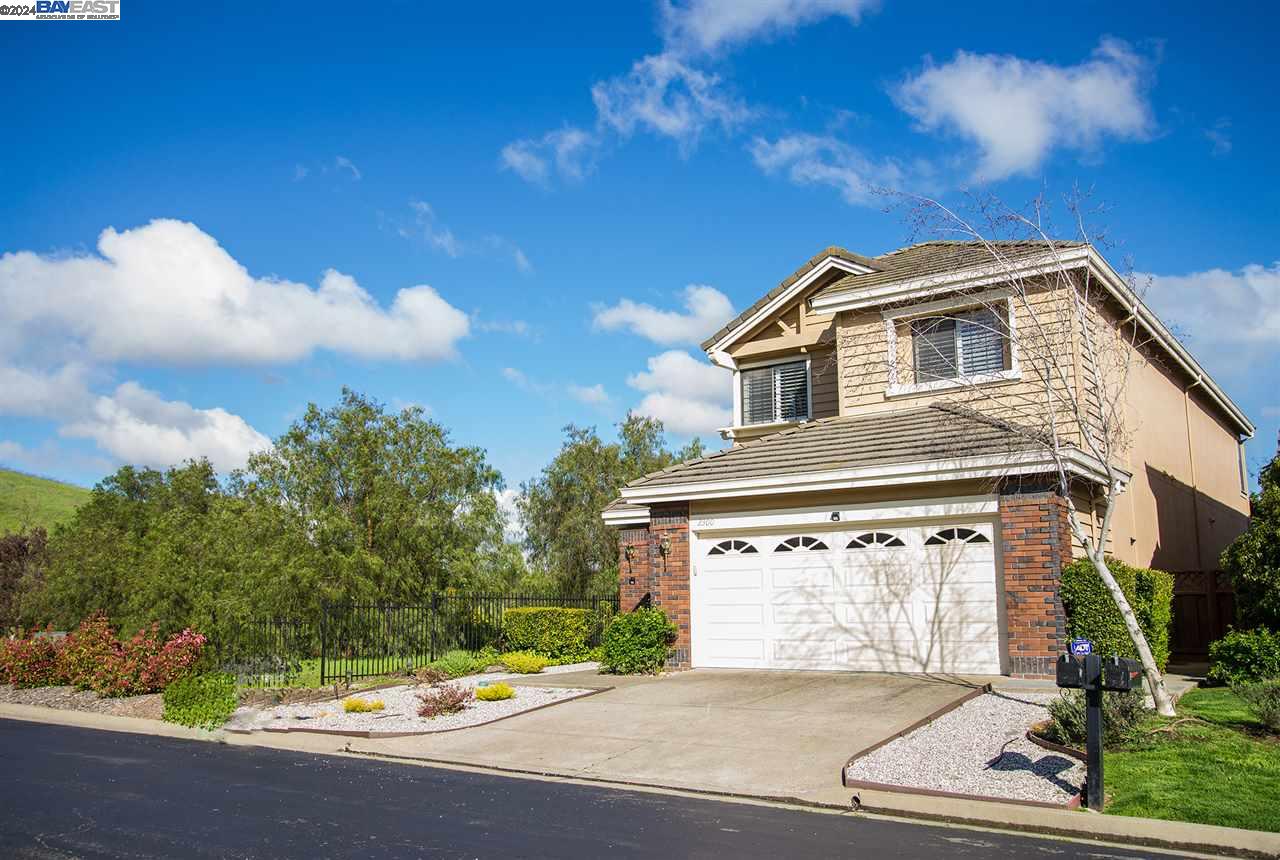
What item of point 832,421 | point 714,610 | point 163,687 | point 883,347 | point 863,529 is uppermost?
point 883,347

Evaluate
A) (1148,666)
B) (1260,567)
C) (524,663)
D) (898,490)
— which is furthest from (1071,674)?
(524,663)

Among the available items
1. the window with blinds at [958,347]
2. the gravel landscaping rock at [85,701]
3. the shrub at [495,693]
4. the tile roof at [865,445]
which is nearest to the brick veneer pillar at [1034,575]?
the tile roof at [865,445]

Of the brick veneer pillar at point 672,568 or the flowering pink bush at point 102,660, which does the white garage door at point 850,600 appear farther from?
the flowering pink bush at point 102,660

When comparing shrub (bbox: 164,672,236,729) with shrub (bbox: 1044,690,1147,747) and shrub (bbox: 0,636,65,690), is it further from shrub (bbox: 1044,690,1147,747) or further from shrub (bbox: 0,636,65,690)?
shrub (bbox: 1044,690,1147,747)

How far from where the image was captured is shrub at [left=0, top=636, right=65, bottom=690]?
20.4 meters

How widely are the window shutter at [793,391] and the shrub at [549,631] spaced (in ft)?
20.9

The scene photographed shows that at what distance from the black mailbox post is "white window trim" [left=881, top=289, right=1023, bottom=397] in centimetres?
913

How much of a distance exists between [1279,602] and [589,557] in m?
27.1

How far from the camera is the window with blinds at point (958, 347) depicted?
18.3 metres

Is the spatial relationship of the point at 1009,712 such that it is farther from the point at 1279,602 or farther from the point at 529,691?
the point at 529,691

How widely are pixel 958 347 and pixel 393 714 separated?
39.2ft

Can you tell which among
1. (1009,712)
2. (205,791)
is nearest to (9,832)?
(205,791)

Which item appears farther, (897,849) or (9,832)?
(9,832)

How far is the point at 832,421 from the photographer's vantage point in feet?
63.9
